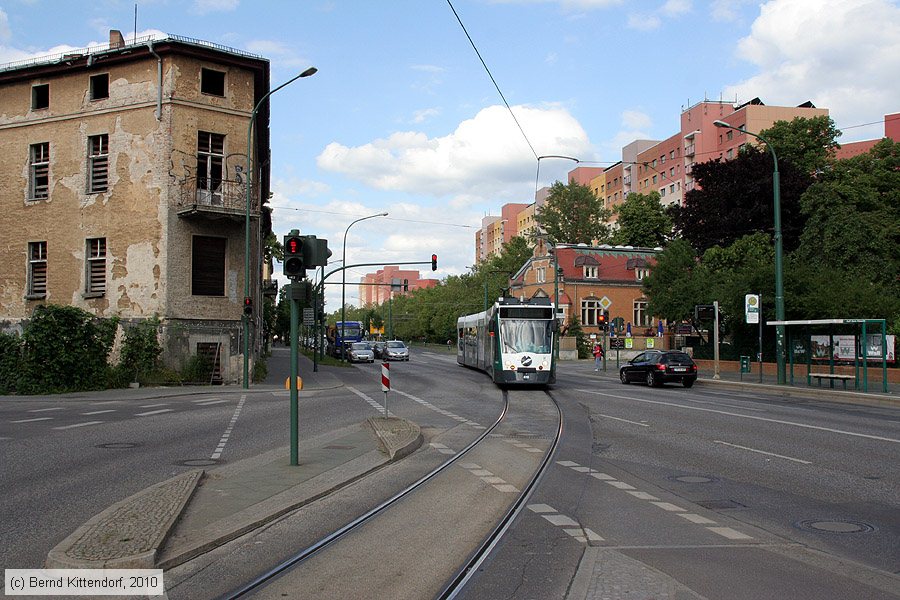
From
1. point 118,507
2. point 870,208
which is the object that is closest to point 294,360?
point 118,507

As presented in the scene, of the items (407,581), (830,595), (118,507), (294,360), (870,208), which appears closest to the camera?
(830,595)

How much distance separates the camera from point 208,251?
105ft

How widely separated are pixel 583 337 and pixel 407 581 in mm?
72555

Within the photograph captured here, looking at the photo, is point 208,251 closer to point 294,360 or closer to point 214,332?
point 214,332

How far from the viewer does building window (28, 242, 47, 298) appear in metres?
32.8

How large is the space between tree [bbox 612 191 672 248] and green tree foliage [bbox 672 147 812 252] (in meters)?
24.0

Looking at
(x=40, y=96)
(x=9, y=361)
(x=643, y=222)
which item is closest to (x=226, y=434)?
(x=9, y=361)

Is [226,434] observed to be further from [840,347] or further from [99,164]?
[840,347]

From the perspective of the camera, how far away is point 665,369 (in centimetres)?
3281

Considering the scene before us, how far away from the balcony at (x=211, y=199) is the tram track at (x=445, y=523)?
1984 cm

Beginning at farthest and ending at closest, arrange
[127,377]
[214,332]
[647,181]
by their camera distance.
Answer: [647,181]
[214,332]
[127,377]

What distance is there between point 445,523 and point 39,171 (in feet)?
103

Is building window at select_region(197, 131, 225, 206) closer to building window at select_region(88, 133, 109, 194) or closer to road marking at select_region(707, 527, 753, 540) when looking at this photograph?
building window at select_region(88, 133, 109, 194)

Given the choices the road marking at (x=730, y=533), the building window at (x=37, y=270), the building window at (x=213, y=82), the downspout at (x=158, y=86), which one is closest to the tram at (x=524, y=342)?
the building window at (x=213, y=82)
